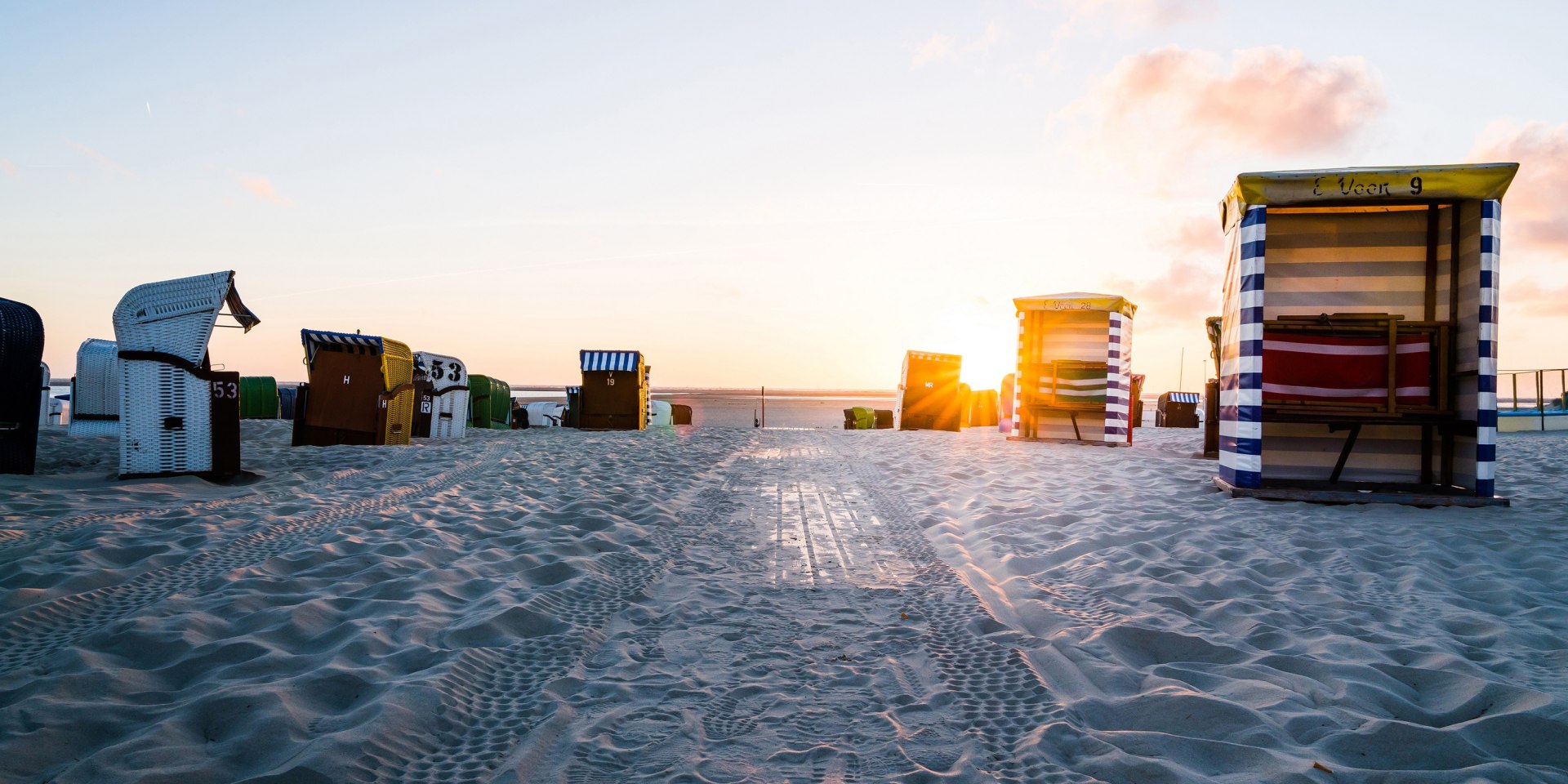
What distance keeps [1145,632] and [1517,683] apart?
4.15 feet

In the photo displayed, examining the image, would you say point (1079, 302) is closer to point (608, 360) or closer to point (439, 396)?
point (608, 360)

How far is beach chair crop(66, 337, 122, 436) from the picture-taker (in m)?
13.1

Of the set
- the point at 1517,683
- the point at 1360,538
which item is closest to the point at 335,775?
the point at 1517,683

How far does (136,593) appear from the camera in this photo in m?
3.69

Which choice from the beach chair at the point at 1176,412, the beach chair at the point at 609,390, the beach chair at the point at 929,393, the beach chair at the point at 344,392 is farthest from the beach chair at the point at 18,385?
the beach chair at the point at 1176,412

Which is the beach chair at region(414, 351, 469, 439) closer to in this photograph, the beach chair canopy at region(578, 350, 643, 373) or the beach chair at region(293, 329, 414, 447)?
the beach chair at region(293, 329, 414, 447)

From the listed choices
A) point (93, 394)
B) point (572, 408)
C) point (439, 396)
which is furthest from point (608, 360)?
point (93, 394)

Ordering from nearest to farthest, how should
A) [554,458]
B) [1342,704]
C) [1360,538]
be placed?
[1342,704] → [1360,538] → [554,458]

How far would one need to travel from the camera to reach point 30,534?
4.61 metres

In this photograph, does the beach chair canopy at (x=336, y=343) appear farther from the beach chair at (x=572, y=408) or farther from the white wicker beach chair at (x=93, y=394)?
the beach chair at (x=572, y=408)

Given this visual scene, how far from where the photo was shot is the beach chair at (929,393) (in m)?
21.9

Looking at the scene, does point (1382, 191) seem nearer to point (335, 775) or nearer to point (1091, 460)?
point (1091, 460)

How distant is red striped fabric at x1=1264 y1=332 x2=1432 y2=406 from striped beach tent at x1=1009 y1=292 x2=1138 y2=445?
24.1ft

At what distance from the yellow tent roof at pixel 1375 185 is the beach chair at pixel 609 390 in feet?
52.0
